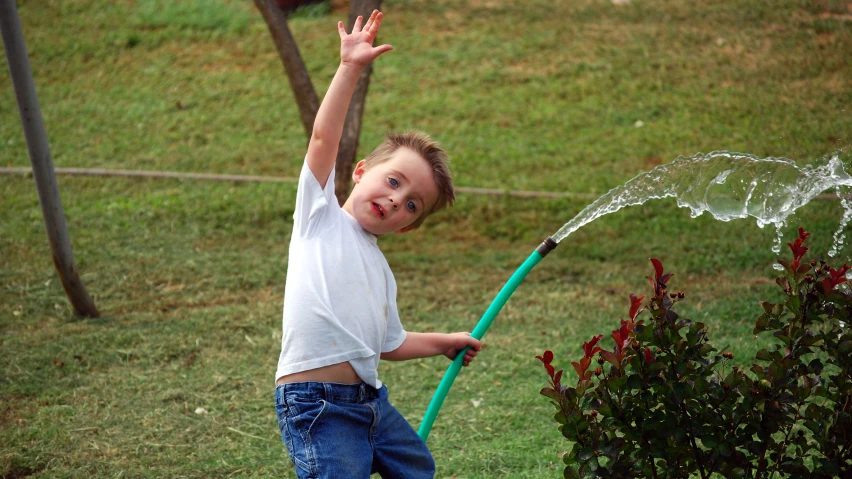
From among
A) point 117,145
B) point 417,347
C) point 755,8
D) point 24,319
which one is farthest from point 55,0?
point 417,347

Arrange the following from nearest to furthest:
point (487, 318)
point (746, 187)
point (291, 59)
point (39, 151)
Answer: point (487, 318) → point (746, 187) → point (39, 151) → point (291, 59)

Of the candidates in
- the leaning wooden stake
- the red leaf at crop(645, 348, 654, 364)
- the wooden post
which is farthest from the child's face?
the wooden post

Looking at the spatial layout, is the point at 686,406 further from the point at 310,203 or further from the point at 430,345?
the point at 310,203

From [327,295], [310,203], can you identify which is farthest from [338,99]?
[327,295]

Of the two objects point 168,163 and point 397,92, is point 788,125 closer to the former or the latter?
point 397,92

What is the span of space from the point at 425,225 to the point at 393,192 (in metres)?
4.35

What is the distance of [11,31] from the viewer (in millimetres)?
4234

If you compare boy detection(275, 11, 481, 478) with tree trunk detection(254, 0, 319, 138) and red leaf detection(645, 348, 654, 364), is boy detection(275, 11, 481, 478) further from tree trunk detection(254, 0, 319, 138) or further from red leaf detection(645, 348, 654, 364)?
tree trunk detection(254, 0, 319, 138)

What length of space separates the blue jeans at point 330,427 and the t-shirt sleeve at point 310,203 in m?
0.41

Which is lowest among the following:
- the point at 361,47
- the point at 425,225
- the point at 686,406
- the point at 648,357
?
the point at 425,225

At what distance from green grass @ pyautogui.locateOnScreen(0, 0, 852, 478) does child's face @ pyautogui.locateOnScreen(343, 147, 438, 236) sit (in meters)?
1.29

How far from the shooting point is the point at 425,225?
6637 mm

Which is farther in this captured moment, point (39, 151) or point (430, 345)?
point (39, 151)

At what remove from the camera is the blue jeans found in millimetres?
2100
